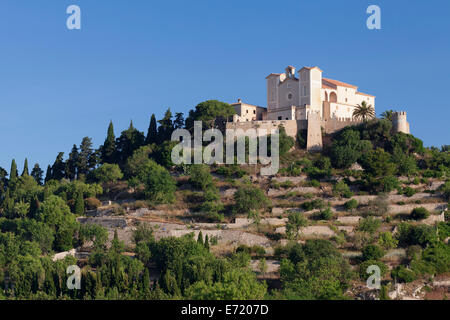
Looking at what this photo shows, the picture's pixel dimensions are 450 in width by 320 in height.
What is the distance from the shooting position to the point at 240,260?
40.5 metres

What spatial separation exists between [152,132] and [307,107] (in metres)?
13.5

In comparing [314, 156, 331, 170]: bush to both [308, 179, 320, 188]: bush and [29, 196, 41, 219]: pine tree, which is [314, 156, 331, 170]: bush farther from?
[29, 196, 41, 219]: pine tree

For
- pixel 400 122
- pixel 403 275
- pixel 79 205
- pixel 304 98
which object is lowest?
pixel 403 275

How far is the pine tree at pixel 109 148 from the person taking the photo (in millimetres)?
63438

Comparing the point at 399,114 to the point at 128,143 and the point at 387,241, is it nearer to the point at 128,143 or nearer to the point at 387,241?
the point at 387,241

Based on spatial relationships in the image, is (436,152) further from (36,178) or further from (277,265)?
(36,178)

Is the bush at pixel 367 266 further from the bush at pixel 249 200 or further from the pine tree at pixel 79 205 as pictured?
the pine tree at pixel 79 205

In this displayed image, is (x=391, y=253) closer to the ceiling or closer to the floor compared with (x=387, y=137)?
closer to the floor

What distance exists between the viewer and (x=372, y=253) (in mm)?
41156

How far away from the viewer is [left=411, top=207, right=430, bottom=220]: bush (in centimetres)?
4688

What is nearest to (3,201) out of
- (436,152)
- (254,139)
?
(254,139)

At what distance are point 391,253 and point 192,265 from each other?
39.0ft

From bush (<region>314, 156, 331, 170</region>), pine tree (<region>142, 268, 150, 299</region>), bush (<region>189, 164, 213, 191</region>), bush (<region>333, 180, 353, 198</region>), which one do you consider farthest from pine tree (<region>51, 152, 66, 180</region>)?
pine tree (<region>142, 268, 150, 299</region>)

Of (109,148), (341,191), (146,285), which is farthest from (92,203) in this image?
(341,191)
